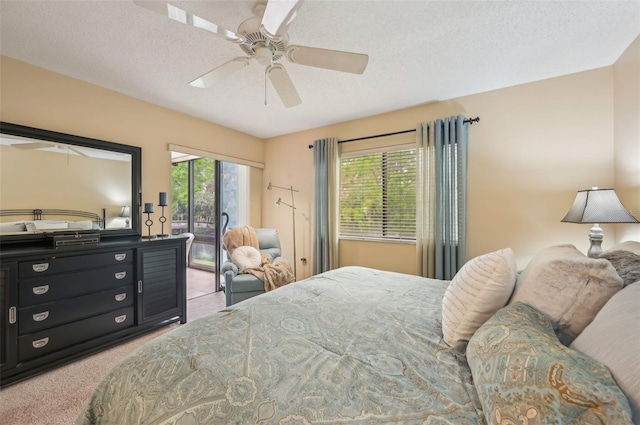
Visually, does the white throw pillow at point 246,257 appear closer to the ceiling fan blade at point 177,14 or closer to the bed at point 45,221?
the bed at point 45,221

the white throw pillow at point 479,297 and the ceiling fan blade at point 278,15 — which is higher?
the ceiling fan blade at point 278,15

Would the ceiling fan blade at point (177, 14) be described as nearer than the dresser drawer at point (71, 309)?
Yes

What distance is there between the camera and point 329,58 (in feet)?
5.17

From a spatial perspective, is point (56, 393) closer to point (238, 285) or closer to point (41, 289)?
point (41, 289)

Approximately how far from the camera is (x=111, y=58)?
2162mm

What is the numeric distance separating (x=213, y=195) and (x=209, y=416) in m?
3.97

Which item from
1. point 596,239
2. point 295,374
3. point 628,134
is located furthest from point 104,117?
point 628,134

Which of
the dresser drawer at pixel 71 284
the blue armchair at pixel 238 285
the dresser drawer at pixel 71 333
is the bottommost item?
the dresser drawer at pixel 71 333

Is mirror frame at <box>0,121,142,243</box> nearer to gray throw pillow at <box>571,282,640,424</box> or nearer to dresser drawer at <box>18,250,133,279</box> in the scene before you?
dresser drawer at <box>18,250,133,279</box>

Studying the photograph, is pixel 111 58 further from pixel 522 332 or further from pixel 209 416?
pixel 522 332

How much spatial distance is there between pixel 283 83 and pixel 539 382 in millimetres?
1982

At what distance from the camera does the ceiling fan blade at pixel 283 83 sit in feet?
5.75

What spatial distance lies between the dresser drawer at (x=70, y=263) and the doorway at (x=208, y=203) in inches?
71.2

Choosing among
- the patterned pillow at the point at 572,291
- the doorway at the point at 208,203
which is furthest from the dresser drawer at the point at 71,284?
the patterned pillow at the point at 572,291
